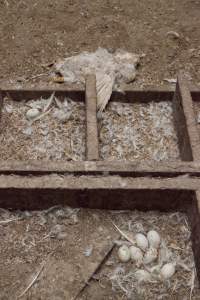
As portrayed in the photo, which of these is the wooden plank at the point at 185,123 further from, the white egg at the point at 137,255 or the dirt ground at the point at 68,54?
the white egg at the point at 137,255

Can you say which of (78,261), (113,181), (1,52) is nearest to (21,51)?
(1,52)

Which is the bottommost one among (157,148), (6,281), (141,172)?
(6,281)

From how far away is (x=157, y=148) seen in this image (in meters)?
3.76

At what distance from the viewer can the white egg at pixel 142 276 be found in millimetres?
2986

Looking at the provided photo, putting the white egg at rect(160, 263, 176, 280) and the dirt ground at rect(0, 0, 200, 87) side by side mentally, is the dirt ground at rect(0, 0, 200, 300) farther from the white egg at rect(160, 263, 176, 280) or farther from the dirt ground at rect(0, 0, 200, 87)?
the white egg at rect(160, 263, 176, 280)

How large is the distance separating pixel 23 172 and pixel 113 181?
0.65 metres

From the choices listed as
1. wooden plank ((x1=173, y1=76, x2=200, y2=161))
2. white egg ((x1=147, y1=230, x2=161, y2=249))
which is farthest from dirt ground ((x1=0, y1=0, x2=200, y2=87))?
white egg ((x1=147, y1=230, x2=161, y2=249))

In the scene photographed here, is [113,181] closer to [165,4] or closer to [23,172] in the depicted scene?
[23,172]

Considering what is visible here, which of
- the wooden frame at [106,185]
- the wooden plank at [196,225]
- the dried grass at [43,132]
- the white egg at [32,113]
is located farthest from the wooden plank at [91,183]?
the white egg at [32,113]

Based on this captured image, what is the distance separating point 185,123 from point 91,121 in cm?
78

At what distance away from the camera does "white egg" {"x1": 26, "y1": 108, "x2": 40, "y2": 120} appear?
388 cm

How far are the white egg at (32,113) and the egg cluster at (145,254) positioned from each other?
1.46 m

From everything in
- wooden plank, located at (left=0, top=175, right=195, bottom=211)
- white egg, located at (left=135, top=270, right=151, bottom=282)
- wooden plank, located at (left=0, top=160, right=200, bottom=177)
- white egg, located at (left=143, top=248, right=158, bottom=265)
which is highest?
wooden plank, located at (left=0, top=160, right=200, bottom=177)

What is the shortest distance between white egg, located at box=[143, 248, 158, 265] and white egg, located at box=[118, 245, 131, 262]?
12 centimetres
